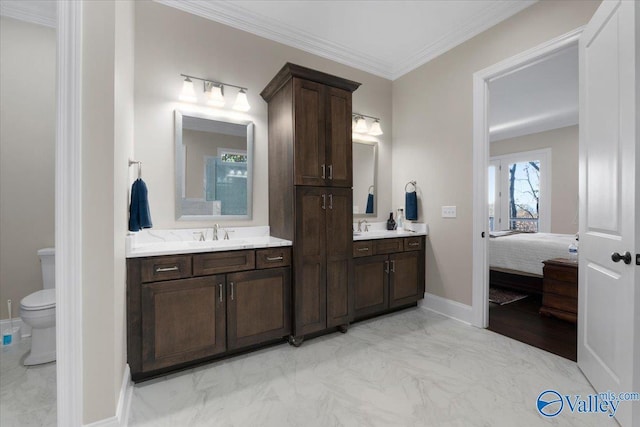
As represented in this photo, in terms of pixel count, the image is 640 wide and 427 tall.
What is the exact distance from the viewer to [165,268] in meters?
1.94

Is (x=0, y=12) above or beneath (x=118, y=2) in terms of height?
above

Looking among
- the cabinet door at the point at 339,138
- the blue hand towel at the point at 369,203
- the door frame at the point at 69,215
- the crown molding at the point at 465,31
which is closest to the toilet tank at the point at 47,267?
the door frame at the point at 69,215

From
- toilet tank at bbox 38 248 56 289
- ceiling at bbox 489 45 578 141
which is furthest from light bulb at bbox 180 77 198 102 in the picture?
ceiling at bbox 489 45 578 141

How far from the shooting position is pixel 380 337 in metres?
2.62

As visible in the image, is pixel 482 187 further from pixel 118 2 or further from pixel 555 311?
pixel 118 2

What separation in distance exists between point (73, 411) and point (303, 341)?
1.57 m

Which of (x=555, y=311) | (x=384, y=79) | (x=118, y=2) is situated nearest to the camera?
(x=118, y=2)

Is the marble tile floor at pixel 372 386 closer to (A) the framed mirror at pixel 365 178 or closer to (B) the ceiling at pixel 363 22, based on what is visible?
(A) the framed mirror at pixel 365 178

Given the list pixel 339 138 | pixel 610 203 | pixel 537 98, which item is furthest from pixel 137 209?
pixel 537 98

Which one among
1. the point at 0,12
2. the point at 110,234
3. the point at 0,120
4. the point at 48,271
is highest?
the point at 0,12

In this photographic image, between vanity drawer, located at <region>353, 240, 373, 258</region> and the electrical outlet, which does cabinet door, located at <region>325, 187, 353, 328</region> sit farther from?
the electrical outlet

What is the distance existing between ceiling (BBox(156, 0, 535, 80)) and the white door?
1111 mm

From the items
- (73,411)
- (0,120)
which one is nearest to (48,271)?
(0,120)

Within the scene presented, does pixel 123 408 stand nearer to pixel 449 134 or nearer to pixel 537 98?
pixel 449 134
